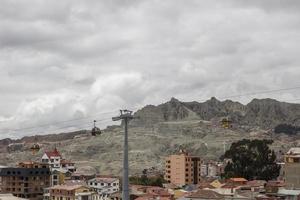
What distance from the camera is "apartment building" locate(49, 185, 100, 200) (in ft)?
199

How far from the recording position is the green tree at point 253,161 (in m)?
64.9

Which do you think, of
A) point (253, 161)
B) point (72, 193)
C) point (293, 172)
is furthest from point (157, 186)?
point (293, 172)

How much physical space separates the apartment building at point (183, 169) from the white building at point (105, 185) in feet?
45.3

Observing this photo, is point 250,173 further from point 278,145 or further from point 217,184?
point 278,145

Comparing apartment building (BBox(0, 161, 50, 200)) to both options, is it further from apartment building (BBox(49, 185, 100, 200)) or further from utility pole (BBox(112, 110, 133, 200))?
utility pole (BBox(112, 110, 133, 200))

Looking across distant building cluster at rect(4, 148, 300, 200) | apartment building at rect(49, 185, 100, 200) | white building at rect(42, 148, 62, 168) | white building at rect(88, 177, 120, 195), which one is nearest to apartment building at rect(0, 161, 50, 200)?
distant building cluster at rect(4, 148, 300, 200)

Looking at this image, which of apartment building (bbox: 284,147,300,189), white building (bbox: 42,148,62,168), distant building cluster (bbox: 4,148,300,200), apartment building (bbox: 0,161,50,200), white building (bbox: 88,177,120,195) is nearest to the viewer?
distant building cluster (bbox: 4,148,300,200)

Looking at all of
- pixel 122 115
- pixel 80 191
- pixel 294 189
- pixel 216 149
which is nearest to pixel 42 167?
pixel 80 191

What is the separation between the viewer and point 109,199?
190ft

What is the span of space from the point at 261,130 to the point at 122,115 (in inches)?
6614

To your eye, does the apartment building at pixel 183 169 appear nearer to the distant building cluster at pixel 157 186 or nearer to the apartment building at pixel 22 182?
the distant building cluster at pixel 157 186

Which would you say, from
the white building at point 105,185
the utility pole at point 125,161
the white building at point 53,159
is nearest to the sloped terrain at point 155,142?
the white building at point 53,159

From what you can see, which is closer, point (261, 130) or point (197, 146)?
point (197, 146)

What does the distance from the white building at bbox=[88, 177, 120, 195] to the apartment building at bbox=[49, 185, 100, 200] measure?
5.71 metres
